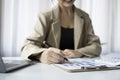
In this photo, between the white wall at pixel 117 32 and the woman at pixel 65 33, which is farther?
the white wall at pixel 117 32

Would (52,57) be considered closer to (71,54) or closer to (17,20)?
(71,54)

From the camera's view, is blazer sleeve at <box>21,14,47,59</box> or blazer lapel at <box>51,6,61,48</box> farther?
blazer lapel at <box>51,6,61,48</box>

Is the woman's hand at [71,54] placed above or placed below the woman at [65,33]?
below

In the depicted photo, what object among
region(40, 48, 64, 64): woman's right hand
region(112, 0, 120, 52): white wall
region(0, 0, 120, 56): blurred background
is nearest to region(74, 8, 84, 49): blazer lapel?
region(40, 48, 64, 64): woman's right hand

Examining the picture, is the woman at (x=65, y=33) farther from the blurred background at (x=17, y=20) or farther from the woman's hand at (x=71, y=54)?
the blurred background at (x=17, y=20)

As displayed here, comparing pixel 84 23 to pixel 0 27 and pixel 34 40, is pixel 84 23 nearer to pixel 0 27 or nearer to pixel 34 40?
pixel 34 40

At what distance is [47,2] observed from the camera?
2.79 metres

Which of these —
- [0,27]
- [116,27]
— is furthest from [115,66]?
[116,27]

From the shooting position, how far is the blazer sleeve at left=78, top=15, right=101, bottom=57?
149cm

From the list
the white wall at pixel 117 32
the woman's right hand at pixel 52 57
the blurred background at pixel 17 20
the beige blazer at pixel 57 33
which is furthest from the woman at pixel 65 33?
the white wall at pixel 117 32

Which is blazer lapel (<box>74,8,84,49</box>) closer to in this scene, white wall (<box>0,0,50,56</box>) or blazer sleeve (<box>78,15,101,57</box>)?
blazer sleeve (<box>78,15,101,57</box>)

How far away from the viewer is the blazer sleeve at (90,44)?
4.89 ft

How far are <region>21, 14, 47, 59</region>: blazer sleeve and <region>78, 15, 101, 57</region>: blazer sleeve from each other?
0.28 metres

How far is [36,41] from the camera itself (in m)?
1.42
